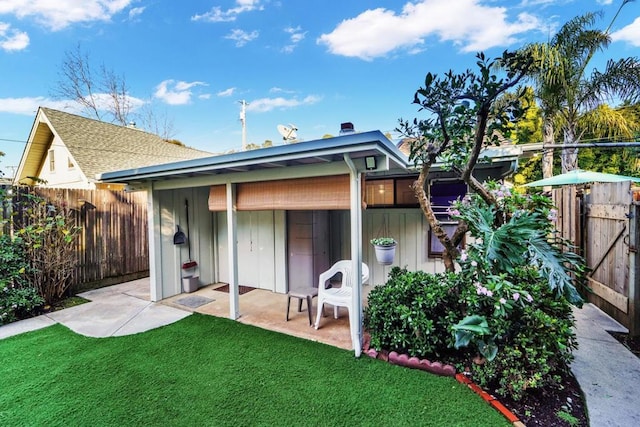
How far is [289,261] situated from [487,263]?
402 centimetres

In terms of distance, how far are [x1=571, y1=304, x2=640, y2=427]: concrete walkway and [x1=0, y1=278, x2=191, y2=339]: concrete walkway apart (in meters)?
5.23

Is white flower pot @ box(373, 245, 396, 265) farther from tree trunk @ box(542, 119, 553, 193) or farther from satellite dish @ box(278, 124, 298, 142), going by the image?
tree trunk @ box(542, 119, 553, 193)

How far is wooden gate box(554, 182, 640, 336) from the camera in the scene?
12.2ft

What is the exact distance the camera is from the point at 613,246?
13.9 feet

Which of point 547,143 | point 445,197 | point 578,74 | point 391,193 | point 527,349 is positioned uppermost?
point 578,74

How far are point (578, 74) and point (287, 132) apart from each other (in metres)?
9.91

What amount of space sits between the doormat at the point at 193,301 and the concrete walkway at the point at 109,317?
0.86ft

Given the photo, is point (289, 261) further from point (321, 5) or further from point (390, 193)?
point (321, 5)

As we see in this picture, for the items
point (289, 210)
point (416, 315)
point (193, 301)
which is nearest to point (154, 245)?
point (193, 301)

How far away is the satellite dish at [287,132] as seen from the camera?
6.11 meters

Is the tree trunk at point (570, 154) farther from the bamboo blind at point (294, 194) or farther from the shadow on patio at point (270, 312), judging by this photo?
the bamboo blind at point (294, 194)

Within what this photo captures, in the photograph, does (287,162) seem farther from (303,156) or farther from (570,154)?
(570,154)

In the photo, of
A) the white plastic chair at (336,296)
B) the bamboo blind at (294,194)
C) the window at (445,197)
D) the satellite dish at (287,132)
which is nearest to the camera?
the bamboo blind at (294,194)

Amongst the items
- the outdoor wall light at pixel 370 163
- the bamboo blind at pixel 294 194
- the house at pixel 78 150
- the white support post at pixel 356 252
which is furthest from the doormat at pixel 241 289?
the house at pixel 78 150
